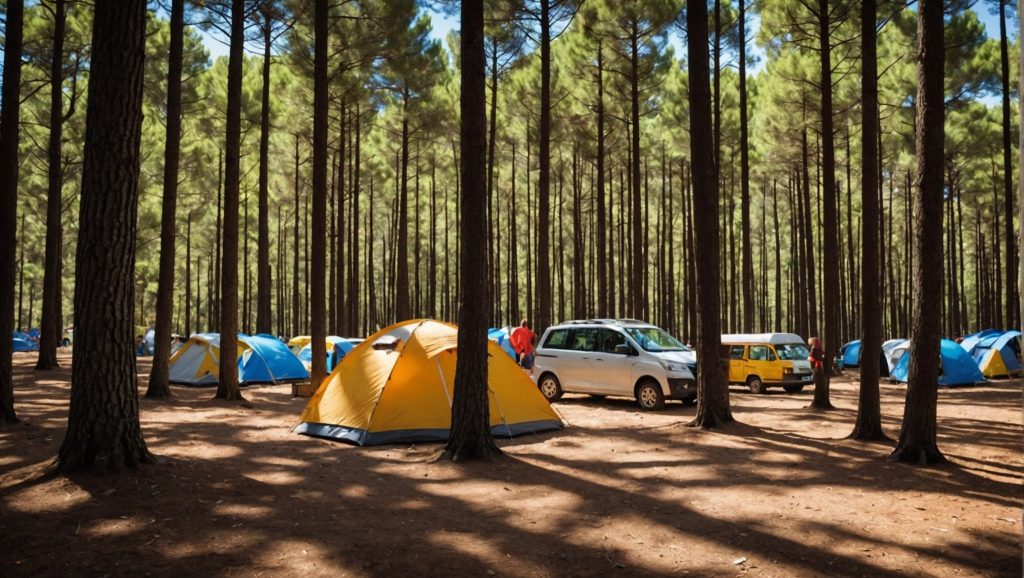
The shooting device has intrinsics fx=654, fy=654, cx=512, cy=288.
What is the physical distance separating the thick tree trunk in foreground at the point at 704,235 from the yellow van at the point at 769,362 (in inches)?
349

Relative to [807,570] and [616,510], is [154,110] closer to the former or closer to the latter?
[616,510]

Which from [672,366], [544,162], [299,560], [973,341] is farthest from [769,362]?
[299,560]

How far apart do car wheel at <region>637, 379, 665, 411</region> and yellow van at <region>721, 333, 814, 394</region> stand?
6.21 m

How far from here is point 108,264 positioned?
577cm

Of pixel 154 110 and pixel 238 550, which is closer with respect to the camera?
pixel 238 550

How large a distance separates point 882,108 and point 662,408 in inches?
683

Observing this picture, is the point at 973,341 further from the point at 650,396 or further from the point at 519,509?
the point at 519,509

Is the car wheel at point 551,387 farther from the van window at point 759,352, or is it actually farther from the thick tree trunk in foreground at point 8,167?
the thick tree trunk in foreground at point 8,167

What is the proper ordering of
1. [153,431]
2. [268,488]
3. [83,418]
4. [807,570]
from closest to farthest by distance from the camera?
[807,570] < [83,418] < [268,488] < [153,431]

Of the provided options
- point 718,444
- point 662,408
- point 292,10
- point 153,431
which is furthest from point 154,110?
point 718,444

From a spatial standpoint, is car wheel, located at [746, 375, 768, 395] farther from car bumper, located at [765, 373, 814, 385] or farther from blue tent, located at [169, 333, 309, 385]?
blue tent, located at [169, 333, 309, 385]

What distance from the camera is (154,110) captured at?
2317 centimetres

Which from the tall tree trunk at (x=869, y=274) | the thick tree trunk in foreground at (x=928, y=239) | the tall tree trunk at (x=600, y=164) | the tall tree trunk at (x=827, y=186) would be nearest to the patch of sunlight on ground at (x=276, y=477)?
the thick tree trunk in foreground at (x=928, y=239)

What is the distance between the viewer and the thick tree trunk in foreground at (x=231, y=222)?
1255 cm
